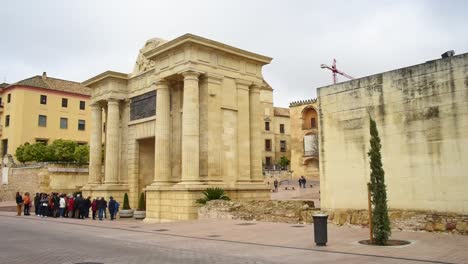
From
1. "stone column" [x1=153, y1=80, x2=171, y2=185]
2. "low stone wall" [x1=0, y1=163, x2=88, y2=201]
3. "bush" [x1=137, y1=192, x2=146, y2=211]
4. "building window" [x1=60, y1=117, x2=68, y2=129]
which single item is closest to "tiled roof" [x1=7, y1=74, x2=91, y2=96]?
"building window" [x1=60, y1=117, x2=68, y2=129]

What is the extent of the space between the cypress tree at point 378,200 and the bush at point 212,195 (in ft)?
33.4

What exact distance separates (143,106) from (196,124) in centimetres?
699

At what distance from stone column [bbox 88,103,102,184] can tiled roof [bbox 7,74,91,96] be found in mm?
27748

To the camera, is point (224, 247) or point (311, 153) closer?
point (224, 247)

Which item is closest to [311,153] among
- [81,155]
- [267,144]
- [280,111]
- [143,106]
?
[267,144]

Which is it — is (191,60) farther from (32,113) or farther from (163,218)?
(32,113)

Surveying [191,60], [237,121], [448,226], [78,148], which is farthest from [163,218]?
[78,148]

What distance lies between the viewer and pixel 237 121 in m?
23.6

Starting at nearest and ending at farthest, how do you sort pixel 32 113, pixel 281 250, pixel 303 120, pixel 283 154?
pixel 281 250 → pixel 32 113 → pixel 303 120 → pixel 283 154

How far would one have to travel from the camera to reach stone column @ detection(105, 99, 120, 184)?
2806cm

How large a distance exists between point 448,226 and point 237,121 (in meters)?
13.1

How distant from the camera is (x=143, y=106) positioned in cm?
2716

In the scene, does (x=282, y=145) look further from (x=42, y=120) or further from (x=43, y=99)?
(x=43, y=99)

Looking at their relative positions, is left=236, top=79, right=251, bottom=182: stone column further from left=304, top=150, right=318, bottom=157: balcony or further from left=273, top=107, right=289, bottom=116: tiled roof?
left=273, top=107, right=289, bottom=116: tiled roof
